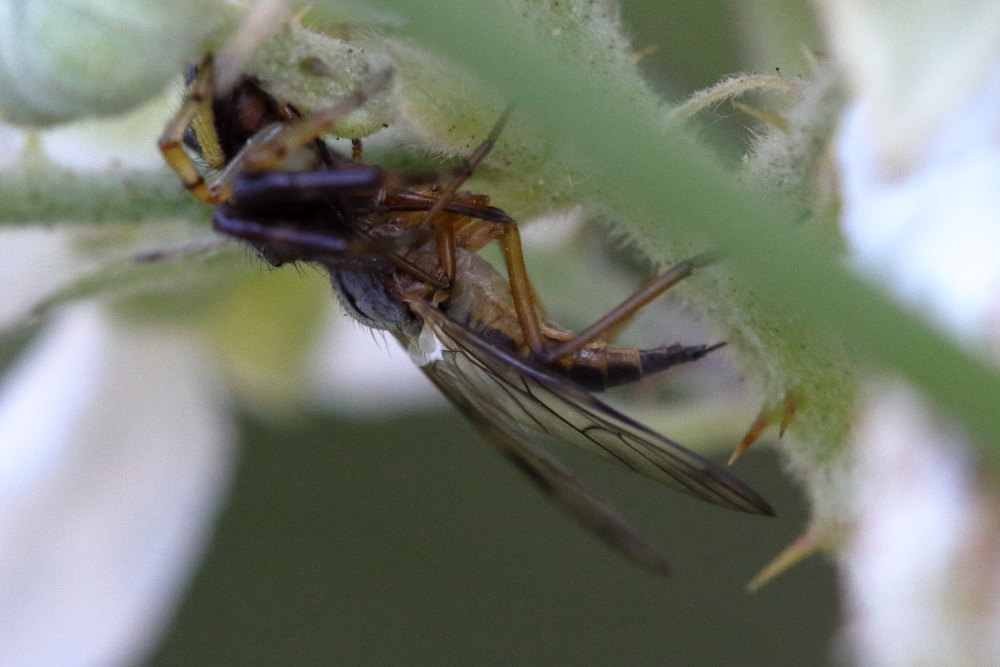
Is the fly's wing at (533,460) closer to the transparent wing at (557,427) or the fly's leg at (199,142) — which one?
the transparent wing at (557,427)

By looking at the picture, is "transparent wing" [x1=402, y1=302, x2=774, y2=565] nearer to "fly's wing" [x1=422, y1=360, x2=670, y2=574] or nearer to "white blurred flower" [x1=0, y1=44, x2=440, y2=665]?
"fly's wing" [x1=422, y1=360, x2=670, y2=574]

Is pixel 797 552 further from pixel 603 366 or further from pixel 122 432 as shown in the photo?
pixel 122 432

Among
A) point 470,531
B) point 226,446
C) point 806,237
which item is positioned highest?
point 470,531

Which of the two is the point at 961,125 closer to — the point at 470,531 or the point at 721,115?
the point at 721,115

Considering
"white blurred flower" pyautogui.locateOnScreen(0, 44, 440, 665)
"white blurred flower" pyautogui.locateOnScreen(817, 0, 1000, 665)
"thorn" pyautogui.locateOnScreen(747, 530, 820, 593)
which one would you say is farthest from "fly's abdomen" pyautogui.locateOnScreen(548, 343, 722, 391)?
"white blurred flower" pyautogui.locateOnScreen(0, 44, 440, 665)

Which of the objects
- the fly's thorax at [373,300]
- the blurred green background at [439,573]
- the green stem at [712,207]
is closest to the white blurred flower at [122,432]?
the fly's thorax at [373,300]

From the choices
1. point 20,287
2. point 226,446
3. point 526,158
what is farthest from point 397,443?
point 526,158
